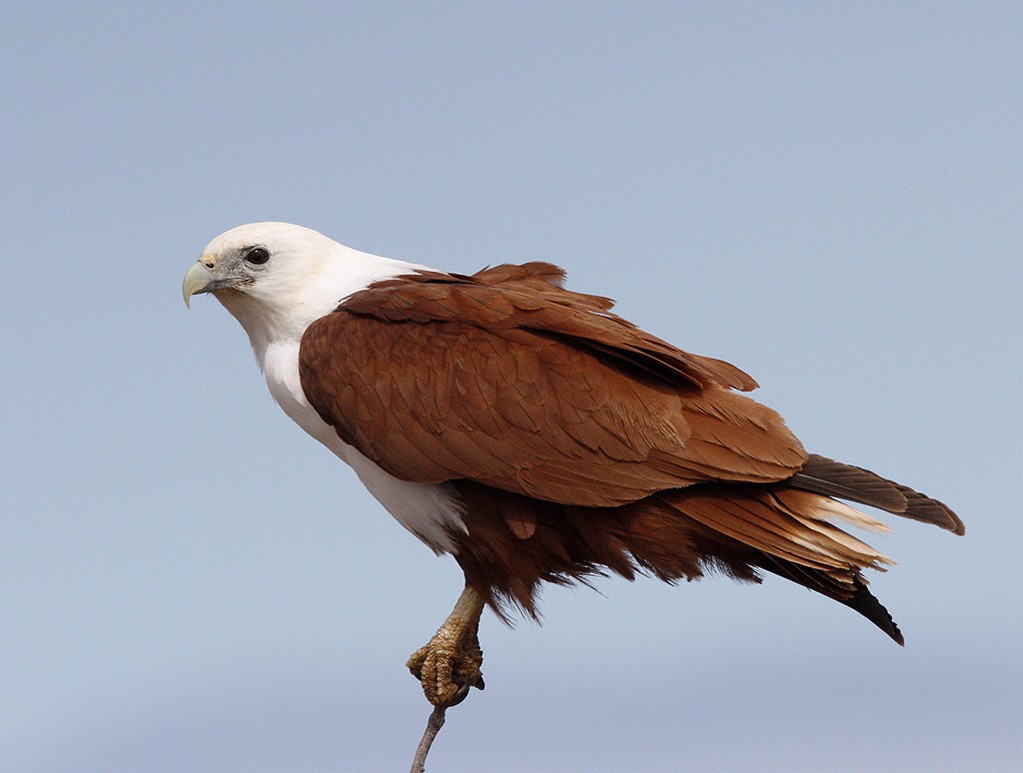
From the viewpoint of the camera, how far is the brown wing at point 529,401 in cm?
478

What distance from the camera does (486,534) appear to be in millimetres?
4953

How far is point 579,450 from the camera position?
15.8 feet

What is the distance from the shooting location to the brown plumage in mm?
4770

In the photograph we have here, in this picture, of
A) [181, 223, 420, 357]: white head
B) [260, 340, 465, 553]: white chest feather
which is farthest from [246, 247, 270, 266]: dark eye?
[260, 340, 465, 553]: white chest feather

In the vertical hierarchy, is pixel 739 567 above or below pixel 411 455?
below

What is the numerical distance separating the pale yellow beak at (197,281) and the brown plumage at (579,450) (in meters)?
0.62

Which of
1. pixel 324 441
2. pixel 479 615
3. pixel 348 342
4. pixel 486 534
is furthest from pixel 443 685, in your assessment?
pixel 348 342

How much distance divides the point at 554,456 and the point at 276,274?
1438 mm

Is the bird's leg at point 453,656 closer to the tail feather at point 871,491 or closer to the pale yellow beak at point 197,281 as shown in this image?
the tail feather at point 871,491

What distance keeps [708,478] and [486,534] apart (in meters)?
0.83

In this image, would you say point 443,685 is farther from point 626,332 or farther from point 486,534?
point 626,332

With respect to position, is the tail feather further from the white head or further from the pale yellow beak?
the pale yellow beak

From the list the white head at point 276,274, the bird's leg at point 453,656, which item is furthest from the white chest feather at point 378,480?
the bird's leg at point 453,656

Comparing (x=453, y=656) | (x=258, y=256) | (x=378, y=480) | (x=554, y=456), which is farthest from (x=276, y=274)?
(x=453, y=656)
